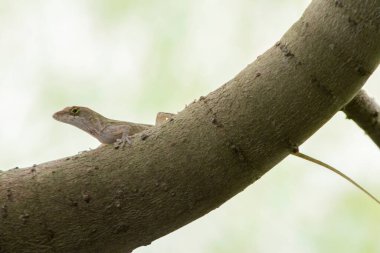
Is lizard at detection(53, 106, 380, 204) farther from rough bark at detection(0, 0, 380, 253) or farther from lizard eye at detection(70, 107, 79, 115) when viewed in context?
rough bark at detection(0, 0, 380, 253)

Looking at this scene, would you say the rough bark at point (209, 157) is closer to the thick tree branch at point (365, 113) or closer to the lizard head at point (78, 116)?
the thick tree branch at point (365, 113)

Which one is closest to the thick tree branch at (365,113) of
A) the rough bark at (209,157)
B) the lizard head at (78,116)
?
the rough bark at (209,157)

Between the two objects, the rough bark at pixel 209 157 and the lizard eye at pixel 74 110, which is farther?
the lizard eye at pixel 74 110

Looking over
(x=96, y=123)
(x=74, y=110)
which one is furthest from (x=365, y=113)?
(x=74, y=110)

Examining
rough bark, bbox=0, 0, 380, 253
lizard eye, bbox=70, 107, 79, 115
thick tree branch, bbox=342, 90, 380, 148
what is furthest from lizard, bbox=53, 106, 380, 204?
rough bark, bbox=0, 0, 380, 253

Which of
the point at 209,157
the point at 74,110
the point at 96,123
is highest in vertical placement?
the point at 74,110

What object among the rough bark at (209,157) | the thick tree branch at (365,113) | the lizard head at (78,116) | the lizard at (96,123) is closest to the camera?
the rough bark at (209,157)

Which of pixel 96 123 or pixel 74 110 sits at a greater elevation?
pixel 74 110

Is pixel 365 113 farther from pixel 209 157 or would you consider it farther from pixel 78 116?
pixel 78 116
